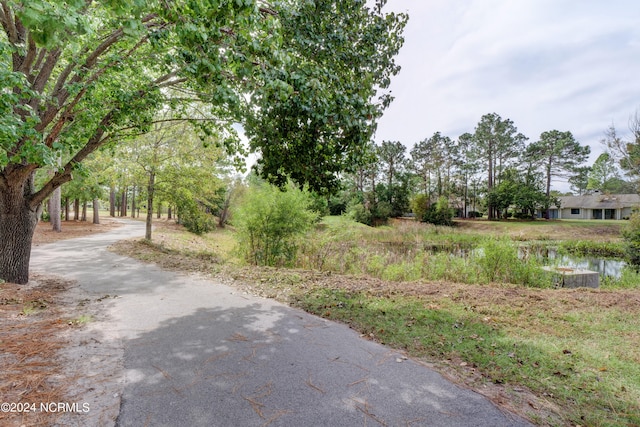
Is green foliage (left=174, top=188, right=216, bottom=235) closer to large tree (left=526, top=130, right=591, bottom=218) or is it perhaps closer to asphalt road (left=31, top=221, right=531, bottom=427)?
asphalt road (left=31, top=221, right=531, bottom=427)

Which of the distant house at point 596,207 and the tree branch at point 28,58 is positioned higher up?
the tree branch at point 28,58

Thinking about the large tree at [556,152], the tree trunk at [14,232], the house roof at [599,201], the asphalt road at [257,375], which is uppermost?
the large tree at [556,152]

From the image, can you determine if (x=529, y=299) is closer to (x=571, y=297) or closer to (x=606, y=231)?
(x=571, y=297)

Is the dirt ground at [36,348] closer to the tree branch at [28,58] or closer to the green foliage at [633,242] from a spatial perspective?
the tree branch at [28,58]

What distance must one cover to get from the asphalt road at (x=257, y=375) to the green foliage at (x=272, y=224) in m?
4.55

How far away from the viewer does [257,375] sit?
270 cm

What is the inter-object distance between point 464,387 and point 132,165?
13102 millimetres

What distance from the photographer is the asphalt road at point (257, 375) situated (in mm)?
2184

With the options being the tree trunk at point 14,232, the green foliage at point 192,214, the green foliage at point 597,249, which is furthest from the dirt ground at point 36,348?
the green foliage at point 597,249

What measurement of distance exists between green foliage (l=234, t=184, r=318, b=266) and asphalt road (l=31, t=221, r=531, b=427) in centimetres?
455

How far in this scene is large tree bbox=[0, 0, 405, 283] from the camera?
334 cm

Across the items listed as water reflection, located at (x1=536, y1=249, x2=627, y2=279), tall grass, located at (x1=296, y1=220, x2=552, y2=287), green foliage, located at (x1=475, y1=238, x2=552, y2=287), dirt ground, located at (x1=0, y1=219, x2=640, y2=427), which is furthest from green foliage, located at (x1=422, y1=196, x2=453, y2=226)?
dirt ground, located at (x1=0, y1=219, x2=640, y2=427)

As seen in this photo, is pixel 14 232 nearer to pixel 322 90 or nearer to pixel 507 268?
pixel 322 90

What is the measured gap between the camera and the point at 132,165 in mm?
11922
